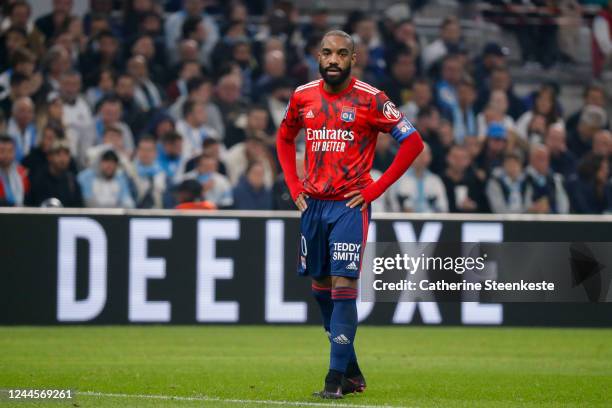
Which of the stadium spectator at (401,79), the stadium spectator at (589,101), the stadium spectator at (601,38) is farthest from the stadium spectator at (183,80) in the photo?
the stadium spectator at (601,38)

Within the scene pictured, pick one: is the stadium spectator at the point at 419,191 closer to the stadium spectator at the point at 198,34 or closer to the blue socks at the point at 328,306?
the stadium spectator at the point at 198,34

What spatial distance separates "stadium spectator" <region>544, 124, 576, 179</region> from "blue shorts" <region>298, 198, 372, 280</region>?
993cm

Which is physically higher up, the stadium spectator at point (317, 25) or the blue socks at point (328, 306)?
the stadium spectator at point (317, 25)

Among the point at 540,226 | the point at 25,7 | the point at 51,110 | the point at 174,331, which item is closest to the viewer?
the point at 174,331

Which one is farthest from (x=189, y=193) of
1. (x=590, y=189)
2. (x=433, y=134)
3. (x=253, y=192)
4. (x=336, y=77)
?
(x=336, y=77)

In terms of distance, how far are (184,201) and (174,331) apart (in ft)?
6.62

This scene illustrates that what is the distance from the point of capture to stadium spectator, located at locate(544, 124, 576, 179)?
1753 centimetres

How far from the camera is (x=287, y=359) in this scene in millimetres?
10609

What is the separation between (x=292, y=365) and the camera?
1012 centimetres

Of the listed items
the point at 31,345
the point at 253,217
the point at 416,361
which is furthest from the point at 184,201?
the point at 416,361

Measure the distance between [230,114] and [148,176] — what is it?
1.95 metres

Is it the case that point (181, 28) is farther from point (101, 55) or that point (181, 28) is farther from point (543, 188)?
point (543, 188)

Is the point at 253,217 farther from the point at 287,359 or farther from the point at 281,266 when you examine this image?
the point at 287,359

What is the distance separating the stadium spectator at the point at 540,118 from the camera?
18.0 meters
